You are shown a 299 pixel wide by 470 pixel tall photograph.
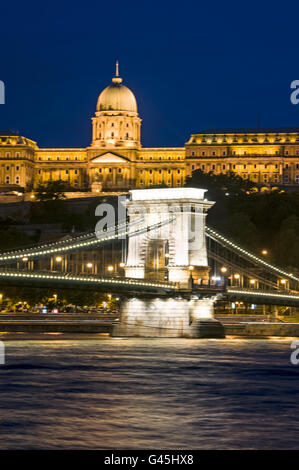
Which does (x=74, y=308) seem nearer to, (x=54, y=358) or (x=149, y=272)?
(x=149, y=272)

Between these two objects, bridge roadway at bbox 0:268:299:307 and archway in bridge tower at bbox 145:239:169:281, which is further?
archway in bridge tower at bbox 145:239:169:281

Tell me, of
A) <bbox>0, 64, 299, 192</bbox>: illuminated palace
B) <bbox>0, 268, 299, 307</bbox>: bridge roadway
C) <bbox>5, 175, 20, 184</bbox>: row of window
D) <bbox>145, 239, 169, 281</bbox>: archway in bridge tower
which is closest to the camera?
<bbox>0, 268, 299, 307</bbox>: bridge roadway

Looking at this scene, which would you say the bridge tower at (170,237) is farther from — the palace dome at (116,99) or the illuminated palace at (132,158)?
the palace dome at (116,99)

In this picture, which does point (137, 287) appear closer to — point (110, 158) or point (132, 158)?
point (110, 158)

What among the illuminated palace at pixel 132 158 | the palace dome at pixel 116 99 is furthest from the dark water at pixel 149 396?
the palace dome at pixel 116 99

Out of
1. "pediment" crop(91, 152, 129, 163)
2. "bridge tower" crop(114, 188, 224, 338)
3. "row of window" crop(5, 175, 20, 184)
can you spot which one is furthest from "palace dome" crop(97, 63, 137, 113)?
"bridge tower" crop(114, 188, 224, 338)

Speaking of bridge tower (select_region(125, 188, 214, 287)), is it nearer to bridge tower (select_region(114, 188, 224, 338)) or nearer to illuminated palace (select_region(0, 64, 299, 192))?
bridge tower (select_region(114, 188, 224, 338))

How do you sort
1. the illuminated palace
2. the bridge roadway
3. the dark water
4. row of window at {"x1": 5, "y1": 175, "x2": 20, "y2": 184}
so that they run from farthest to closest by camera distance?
row of window at {"x1": 5, "y1": 175, "x2": 20, "y2": 184} → the illuminated palace → the bridge roadway → the dark water

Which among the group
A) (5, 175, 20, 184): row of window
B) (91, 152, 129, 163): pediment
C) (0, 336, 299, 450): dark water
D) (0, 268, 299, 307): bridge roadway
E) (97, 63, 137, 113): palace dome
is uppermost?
(97, 63, 137, 113): palace dome

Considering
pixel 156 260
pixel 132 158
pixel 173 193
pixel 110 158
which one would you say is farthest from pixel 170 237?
pixel 132 158
